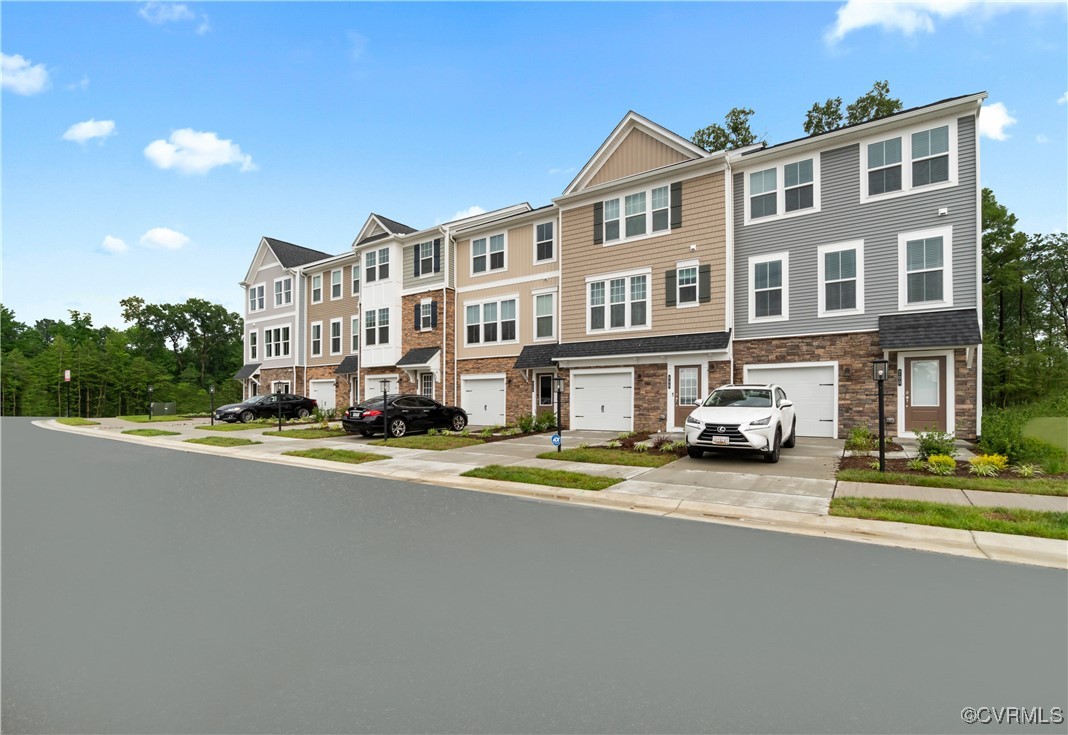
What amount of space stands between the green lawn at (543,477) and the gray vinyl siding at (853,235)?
9660mm

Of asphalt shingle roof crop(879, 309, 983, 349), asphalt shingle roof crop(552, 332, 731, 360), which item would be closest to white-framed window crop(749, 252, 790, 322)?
asphalt shingle roof crop(552, 332, 731, 360)

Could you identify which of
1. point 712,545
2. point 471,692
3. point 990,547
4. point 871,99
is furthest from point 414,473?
point 871,99

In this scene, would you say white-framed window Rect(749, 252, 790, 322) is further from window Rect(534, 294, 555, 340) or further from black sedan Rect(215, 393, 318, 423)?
black sedan Rect(215, 393, 318, 423)

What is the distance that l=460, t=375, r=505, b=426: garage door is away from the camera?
21891 millimetres

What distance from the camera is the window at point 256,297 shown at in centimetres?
3350

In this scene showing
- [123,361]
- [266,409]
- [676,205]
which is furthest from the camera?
[123,361]

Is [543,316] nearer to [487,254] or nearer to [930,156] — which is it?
[487,254]

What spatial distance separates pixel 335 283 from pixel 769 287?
23456 mm

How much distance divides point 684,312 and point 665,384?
8.26 ft

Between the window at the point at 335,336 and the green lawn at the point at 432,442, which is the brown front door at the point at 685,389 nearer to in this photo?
the green lawn at the point at 432,442

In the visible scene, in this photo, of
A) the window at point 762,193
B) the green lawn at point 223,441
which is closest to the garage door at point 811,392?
the window at point 762,193

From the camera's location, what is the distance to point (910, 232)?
1434 centimetres

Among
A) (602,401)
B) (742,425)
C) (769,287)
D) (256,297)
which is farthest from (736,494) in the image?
(256,297)

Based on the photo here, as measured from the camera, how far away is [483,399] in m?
22.4
